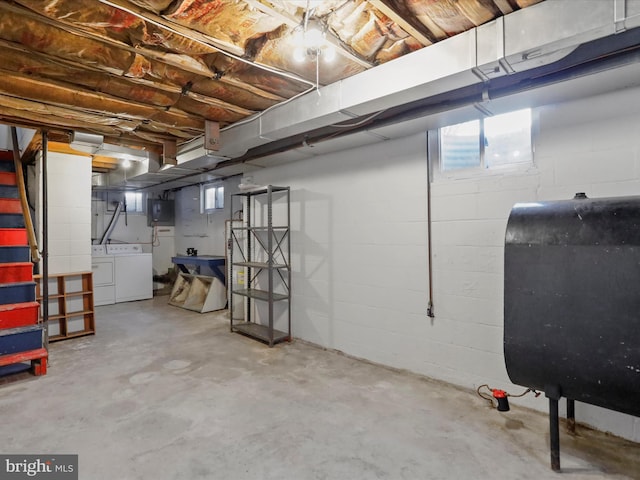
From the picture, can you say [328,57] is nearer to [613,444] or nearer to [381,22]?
[381,22]

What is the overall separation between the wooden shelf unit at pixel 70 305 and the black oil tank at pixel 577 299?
198 inches

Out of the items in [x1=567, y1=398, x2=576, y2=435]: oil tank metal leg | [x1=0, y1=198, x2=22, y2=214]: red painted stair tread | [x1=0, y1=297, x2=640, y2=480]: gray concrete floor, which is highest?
[x1=0, y1=198, x2=22, y2=214]: red painted stair tread

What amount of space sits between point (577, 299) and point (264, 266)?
10.3 feet

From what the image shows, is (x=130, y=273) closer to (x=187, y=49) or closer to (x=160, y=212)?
(x=160, y=212)

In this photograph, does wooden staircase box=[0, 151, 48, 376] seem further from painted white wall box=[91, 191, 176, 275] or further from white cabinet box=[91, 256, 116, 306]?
painted white wall box=[91, 191, 176, 275]

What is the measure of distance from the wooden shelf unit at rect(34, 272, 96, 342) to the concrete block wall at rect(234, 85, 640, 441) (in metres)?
2.84

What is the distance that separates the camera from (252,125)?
3.36 m

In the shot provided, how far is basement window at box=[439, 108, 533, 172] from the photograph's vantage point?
270 cm

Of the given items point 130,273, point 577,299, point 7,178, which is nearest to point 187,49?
point 577,299

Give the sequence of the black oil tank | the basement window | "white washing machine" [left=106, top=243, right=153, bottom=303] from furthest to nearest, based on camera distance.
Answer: "white washing machine" [left=106, top=243, right=153, bottom=303] → the basement window → the black oil tank

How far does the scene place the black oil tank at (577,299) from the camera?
1.69 meters

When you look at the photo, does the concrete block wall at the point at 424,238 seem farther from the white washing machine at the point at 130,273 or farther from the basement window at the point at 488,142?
the white washing machine at the point at 130,273

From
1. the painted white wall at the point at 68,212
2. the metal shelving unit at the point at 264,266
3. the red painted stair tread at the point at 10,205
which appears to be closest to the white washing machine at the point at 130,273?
the painted white wall at the point at 68,212

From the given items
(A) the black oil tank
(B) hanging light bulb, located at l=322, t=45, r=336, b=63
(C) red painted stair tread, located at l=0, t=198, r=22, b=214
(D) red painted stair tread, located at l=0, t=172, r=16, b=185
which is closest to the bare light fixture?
(C) red painted stair tread, located at l=0, t=198, r=22, b=214
